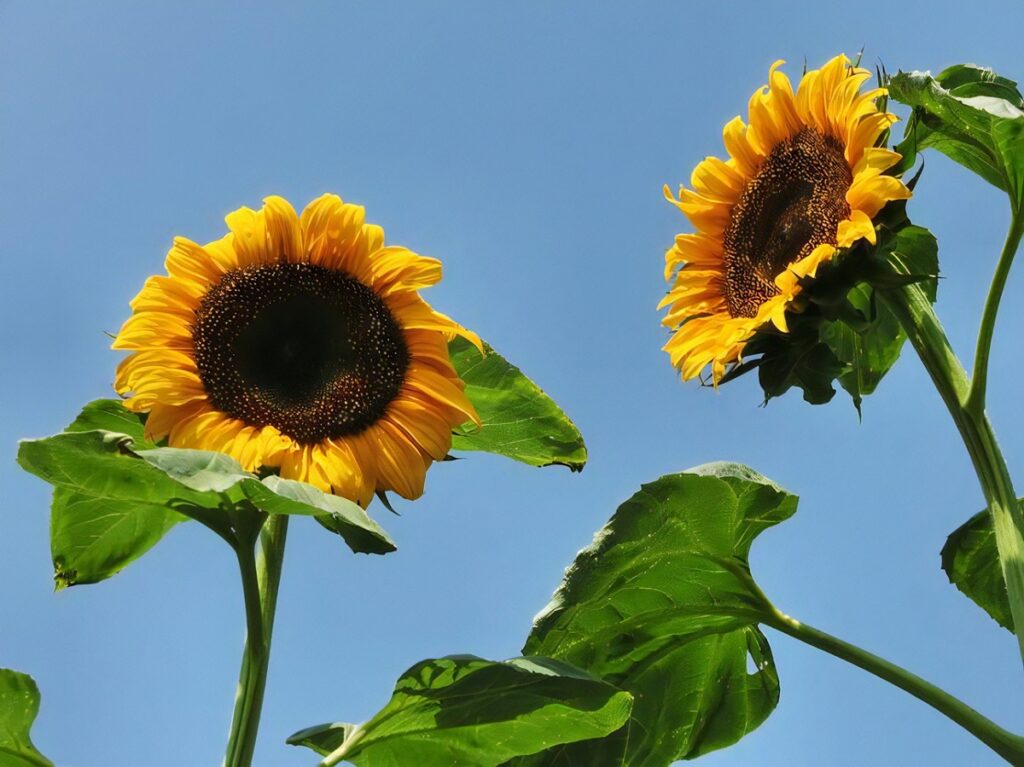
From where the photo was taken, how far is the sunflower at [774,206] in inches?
130

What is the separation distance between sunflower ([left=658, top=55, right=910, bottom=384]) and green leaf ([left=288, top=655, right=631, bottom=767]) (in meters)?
1.00

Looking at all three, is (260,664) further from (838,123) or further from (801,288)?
(838,123)

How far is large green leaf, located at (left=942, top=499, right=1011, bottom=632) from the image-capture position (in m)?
3.77

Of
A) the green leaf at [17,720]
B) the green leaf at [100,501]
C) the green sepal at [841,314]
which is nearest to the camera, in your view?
the green leaf at [100,501]

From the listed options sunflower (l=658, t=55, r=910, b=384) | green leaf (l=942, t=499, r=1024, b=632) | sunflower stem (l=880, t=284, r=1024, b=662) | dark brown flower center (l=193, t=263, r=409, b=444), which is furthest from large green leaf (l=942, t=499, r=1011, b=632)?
dark brown flower center (l=193, t=263, r=409, b=444)

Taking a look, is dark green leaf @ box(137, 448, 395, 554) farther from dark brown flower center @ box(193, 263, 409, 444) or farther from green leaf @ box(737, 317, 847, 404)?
green leaf @ box(737, 317, 847, 404)

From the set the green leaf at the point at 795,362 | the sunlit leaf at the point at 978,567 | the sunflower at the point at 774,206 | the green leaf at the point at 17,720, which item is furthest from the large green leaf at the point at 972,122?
the green leaf at the point at 17,720

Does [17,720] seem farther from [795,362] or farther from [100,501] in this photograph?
[795,362]

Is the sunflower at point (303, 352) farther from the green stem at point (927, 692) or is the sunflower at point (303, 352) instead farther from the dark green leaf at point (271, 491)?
the green stem at point (927, 692)

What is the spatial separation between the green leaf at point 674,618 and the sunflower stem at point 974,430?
516mm

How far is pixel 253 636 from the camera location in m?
2.75

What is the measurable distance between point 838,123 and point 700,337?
68 centimetres

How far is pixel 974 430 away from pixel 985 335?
0.78 feet

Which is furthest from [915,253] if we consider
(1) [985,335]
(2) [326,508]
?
(2) [326,508]
